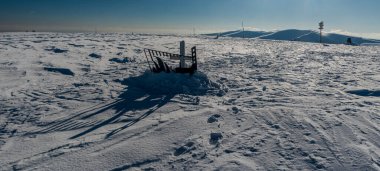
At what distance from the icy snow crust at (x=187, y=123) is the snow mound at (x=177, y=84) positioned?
4 centimetres

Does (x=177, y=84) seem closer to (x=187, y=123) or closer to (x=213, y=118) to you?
(x=213, y=118)

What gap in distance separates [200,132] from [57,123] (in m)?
3.16

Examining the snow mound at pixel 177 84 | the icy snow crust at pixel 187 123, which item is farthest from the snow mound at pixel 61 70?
the snow mound at pixel 177 84

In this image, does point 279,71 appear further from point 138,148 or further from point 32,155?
point 32,155

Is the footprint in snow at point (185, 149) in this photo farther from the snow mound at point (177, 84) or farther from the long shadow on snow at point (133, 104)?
the snow mound at point (177, 84)

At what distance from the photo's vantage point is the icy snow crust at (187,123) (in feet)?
14.3

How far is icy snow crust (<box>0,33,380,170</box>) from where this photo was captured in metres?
4.36

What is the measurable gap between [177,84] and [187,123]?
3322mm

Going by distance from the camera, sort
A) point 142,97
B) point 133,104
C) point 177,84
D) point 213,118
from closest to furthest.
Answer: point 213,118, point 133,104, point 142,97, point 177,84

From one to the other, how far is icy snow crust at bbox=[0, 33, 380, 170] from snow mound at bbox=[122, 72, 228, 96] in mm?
36

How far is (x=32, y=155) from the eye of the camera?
4.59 meters

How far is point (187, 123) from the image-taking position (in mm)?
5996

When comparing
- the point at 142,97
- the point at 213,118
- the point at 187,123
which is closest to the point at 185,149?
the point at 187,123

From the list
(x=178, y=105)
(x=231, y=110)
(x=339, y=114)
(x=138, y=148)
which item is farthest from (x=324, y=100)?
(x=138, y=148)
